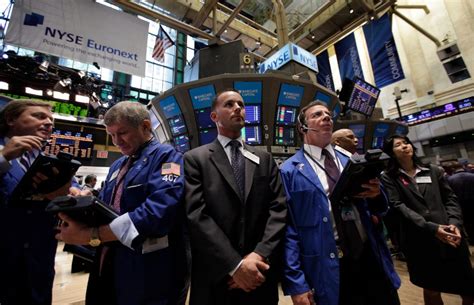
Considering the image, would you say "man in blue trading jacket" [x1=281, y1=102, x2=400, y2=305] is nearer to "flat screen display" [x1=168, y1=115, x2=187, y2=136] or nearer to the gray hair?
the gray hair

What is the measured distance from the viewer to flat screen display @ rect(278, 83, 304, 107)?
5363 mm

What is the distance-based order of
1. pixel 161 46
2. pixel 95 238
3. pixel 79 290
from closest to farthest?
pixel 95 238 < pixel 79 290 < pixel 161 46

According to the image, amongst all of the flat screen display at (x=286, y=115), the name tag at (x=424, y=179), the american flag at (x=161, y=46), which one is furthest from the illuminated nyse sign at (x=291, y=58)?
the name tag at (x=424, y=179)

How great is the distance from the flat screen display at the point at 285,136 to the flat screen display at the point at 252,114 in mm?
525

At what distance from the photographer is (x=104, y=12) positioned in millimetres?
6652

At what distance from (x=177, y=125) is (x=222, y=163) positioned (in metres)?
4.54

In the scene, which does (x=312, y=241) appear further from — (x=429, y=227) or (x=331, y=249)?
(x=429, y=227)

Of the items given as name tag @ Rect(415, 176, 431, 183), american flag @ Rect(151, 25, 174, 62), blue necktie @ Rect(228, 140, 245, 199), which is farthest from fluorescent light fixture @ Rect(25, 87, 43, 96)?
name tag @ Rect(415, 176, 431, 183)

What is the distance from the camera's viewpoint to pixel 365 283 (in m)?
1.35

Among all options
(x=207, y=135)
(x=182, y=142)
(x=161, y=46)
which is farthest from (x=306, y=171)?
(x=161, y=46)

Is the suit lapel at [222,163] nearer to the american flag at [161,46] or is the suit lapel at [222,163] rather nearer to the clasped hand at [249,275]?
the clasped hand at [249,275]

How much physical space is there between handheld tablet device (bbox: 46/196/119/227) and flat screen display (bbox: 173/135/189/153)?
173 inches

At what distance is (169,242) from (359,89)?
9451mm

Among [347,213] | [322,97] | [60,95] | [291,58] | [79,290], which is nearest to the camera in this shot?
[347,213]
